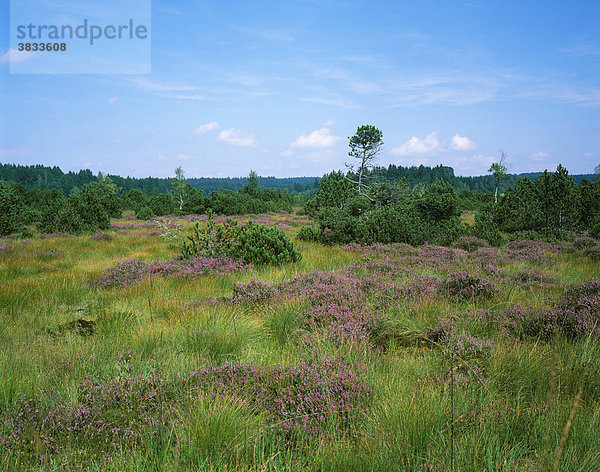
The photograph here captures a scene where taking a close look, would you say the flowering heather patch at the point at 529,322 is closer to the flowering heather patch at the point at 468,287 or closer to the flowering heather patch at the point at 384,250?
the flowering heather patch at the point at 468,287

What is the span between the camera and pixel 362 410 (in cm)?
260

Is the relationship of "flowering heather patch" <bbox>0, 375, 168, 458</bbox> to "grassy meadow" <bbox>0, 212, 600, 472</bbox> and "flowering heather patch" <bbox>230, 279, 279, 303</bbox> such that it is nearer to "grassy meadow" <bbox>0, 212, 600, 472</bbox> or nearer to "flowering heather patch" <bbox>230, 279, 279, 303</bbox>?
"grassy meadow" <bbox>0, 212, 600, 472</bbox>

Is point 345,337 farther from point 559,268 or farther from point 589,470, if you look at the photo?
point 559,268

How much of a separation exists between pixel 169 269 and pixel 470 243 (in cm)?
1039

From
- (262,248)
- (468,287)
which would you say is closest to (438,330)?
(468,287)

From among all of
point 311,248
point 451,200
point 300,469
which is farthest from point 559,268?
point 300,469

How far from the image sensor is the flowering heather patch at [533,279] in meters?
6.71

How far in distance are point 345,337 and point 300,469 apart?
6.63 feet

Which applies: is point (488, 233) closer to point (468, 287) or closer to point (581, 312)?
point (468, 287)

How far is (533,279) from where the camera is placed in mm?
7266

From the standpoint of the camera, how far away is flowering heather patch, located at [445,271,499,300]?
5.76 m

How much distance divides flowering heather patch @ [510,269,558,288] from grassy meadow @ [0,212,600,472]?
1.70 ft

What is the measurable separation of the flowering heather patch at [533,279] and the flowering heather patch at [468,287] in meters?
1.24

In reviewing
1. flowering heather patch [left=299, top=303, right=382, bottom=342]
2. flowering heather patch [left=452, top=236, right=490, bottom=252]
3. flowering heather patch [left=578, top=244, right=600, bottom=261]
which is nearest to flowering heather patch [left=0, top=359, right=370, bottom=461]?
flowering heather patch [left=299, top=303, right=382, bottom=342]
